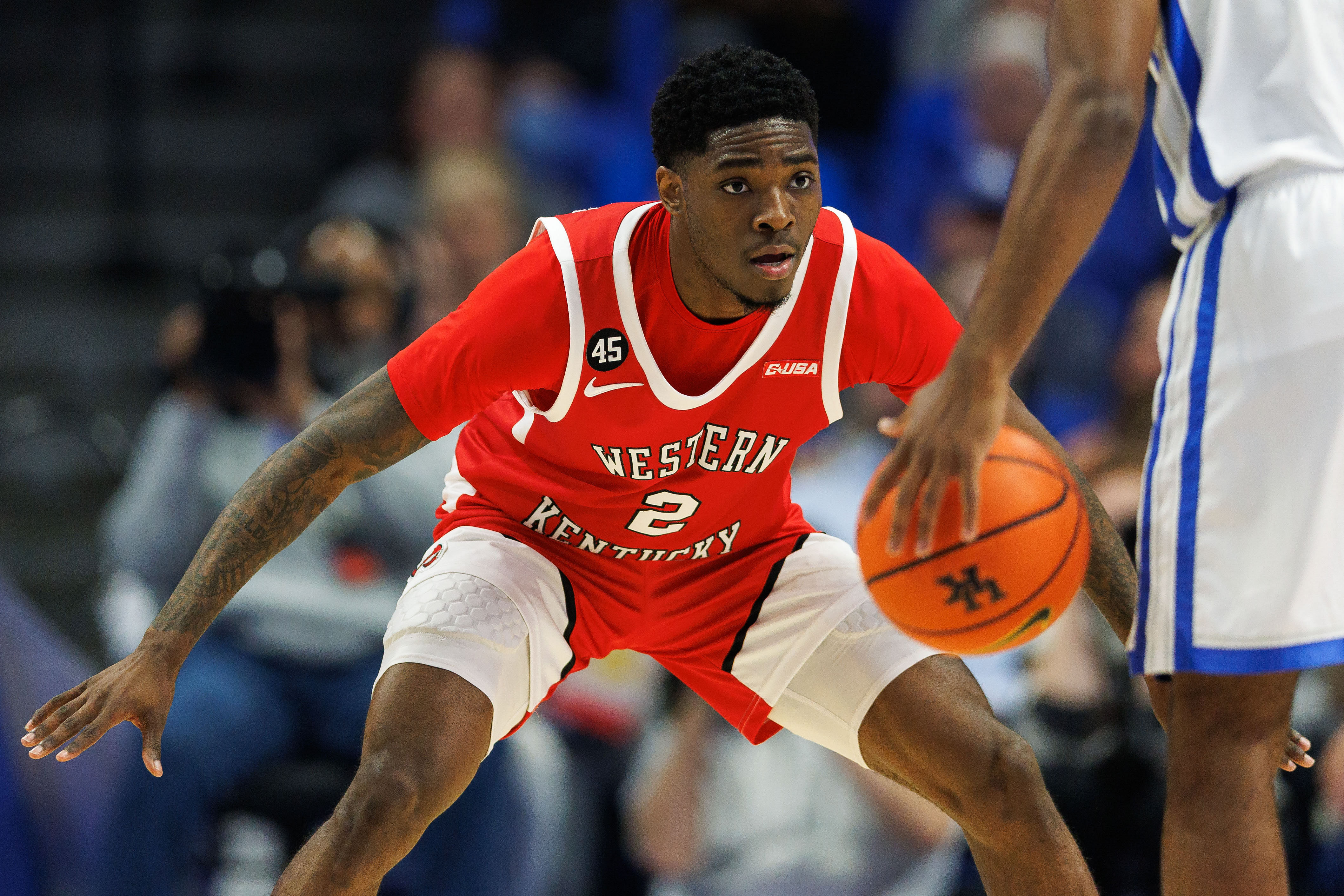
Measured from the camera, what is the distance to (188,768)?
16.9ft

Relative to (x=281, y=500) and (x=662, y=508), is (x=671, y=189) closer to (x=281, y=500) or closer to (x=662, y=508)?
(x=662, y=508)

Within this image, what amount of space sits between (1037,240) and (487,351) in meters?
1.43

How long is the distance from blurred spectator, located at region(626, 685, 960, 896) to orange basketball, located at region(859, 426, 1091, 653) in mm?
2880

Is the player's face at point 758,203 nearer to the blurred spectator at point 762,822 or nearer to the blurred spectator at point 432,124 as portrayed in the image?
the blurred spectator at point 762,822

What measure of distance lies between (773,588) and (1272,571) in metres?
1.51

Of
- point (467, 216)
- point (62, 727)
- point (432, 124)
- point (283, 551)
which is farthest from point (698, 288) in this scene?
point (432, 124)

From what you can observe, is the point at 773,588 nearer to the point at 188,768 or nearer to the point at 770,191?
the point at 770,191

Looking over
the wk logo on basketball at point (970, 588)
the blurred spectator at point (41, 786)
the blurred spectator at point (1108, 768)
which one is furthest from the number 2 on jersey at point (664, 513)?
the blurred spectator at point (41, 786)

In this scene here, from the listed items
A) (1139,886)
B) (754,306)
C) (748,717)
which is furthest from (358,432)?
(1139,886)

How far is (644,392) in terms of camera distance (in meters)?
3.35

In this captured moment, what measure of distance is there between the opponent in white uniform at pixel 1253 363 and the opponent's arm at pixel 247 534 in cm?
167

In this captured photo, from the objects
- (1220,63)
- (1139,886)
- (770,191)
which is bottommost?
(1139,886)

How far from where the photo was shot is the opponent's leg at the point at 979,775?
3.16 m

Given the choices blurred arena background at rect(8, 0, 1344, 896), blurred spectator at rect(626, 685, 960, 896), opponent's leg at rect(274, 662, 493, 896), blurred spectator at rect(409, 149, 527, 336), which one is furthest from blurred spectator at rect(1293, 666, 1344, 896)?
blurred spectator at rect(409, 149, 527, 336)
